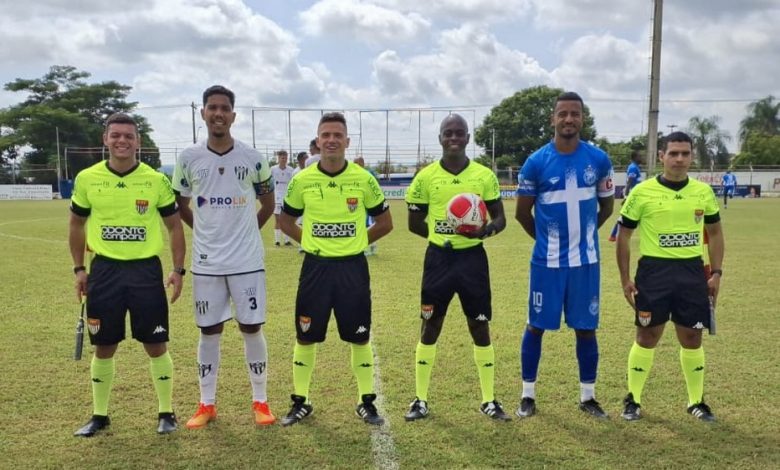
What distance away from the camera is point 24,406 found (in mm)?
4836

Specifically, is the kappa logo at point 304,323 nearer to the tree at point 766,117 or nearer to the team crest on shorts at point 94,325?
the team crest on shorts at point 94,325

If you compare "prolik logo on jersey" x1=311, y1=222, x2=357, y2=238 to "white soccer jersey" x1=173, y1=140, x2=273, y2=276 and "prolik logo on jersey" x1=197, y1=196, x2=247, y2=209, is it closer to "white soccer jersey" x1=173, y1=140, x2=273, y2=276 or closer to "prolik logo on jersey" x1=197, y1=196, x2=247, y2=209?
"white soccer jersey" x1=173, y1=140, x2=273, y2=276

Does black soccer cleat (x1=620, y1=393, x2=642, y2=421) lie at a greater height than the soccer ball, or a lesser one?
lesser

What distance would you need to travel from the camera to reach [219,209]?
452 cm

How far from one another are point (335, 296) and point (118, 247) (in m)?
1.61

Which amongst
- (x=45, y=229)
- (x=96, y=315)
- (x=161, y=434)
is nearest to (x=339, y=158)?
(x=96, y=315)

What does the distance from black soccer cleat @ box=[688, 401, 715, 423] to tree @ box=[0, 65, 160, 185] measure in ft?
180

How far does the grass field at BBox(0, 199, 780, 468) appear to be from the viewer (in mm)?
4023

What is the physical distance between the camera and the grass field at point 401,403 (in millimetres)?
4023

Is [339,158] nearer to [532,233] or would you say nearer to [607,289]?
[532,233]

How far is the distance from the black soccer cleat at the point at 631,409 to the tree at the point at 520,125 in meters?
58.9

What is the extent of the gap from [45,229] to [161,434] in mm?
17185

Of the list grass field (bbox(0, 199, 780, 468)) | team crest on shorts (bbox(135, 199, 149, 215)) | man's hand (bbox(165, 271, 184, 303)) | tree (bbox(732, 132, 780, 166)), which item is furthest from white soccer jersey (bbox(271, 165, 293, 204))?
tree (bbox(732, 132, 780, 166))

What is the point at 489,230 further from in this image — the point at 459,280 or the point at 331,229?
the point at 331,229
